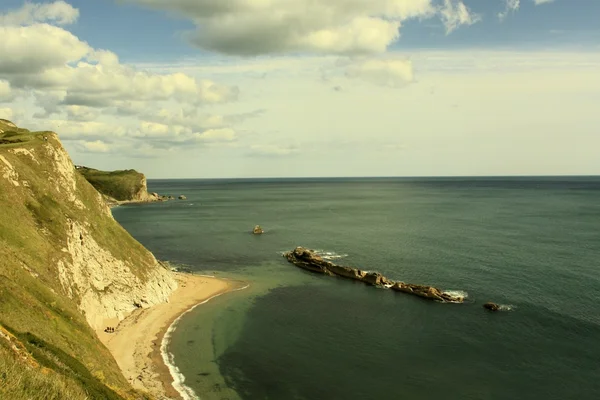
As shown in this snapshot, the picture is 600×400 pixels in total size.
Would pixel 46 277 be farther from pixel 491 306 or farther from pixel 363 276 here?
pixel 491 306

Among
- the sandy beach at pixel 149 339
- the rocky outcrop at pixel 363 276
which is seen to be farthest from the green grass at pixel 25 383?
the rocky outcrop at pixel 363 276

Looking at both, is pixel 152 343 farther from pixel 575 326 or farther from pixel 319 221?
pixel 319 221

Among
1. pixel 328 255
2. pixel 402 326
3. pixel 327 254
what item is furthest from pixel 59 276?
pixel 327 254

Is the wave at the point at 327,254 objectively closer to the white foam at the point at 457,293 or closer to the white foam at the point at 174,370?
the white foam at the point at 457,293

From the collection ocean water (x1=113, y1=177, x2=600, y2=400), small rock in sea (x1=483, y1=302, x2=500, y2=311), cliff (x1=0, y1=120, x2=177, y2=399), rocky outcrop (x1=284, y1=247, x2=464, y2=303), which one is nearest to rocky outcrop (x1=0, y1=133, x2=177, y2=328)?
cliff (x1=0, y1=120, x2=177, y2=399)

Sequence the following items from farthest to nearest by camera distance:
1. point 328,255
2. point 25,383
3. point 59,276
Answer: point 328,255, point 59,276, point 25,383

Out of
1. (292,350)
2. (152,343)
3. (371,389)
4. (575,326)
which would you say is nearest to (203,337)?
(152,343)

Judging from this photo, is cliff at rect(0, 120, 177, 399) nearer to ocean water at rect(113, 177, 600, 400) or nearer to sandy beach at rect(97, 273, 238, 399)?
sandy beach at rect(97, 273, 238, 399)

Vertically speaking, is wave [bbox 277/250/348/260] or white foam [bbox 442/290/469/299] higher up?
wave [bbox 277/250/348/260]
